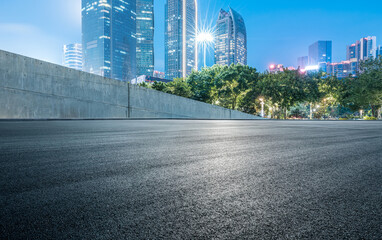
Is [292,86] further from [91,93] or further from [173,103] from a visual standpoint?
[91,93]

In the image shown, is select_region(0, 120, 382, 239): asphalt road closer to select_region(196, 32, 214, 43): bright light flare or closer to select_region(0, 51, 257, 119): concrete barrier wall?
select_region(0, 51, 257, 119): concrete barrier wall

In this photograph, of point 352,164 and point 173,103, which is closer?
point 352,164


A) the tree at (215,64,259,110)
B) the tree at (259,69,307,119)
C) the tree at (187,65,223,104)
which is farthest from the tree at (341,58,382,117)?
the tree at (187,65,223,104)

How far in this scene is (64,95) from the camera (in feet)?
53.0

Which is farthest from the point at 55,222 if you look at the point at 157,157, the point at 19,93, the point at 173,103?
the point at 173,103

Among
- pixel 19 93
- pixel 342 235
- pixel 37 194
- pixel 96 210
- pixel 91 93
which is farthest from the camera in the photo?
pixel 91 93

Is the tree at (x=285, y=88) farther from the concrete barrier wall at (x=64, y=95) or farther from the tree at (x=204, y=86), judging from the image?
the concrete barrier wall at (x=64, y=95)

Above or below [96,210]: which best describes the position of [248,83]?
above

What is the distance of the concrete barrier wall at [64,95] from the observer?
1373 centimetres

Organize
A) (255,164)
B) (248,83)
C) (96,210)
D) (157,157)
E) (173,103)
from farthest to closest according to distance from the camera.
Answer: (248,83)
(173,103)
(157,157)
(255,164)
(96,210)

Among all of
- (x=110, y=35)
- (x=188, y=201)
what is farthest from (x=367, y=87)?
(x=110, y=35)

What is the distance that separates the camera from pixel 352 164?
1882 millimetres

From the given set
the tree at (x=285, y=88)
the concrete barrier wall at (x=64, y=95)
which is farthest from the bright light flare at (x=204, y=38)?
the concrete barrier wall at (x=64, y=95)

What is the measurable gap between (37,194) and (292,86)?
37.4 m
